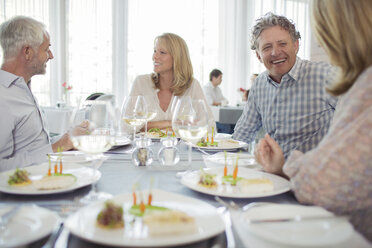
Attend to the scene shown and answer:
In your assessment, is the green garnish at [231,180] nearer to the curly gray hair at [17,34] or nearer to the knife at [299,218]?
the knife at [299,218]

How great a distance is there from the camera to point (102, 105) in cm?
85

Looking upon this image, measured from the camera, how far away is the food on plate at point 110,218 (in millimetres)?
608

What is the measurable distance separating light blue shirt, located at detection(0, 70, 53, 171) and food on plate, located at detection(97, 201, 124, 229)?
0.88 m

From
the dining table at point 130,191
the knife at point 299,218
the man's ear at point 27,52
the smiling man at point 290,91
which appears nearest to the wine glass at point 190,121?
the dining table at point 130,191

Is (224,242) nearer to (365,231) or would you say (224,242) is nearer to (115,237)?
(115,237)

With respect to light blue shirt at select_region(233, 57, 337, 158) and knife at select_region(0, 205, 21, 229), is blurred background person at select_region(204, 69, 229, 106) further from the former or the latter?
knife at select_region(0, 205, 21, 229)

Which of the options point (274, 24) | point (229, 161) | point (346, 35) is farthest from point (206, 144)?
point (346, 35)

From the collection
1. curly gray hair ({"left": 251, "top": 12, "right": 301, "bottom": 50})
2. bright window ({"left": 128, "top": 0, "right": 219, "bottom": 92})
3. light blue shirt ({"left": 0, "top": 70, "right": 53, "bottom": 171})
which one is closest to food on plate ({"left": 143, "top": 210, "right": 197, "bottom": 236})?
light blue shirt ({"left": 0, "top": 70, "right": 53, "bottom": 171})

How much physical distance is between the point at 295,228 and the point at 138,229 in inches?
11.9

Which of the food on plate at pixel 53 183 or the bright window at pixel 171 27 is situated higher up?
the bright window at pixel 171 27

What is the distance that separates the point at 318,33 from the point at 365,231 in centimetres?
57

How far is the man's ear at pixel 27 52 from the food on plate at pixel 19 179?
1.17m

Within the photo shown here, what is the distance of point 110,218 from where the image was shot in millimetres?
612

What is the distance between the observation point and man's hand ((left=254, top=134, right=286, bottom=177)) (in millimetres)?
1063
